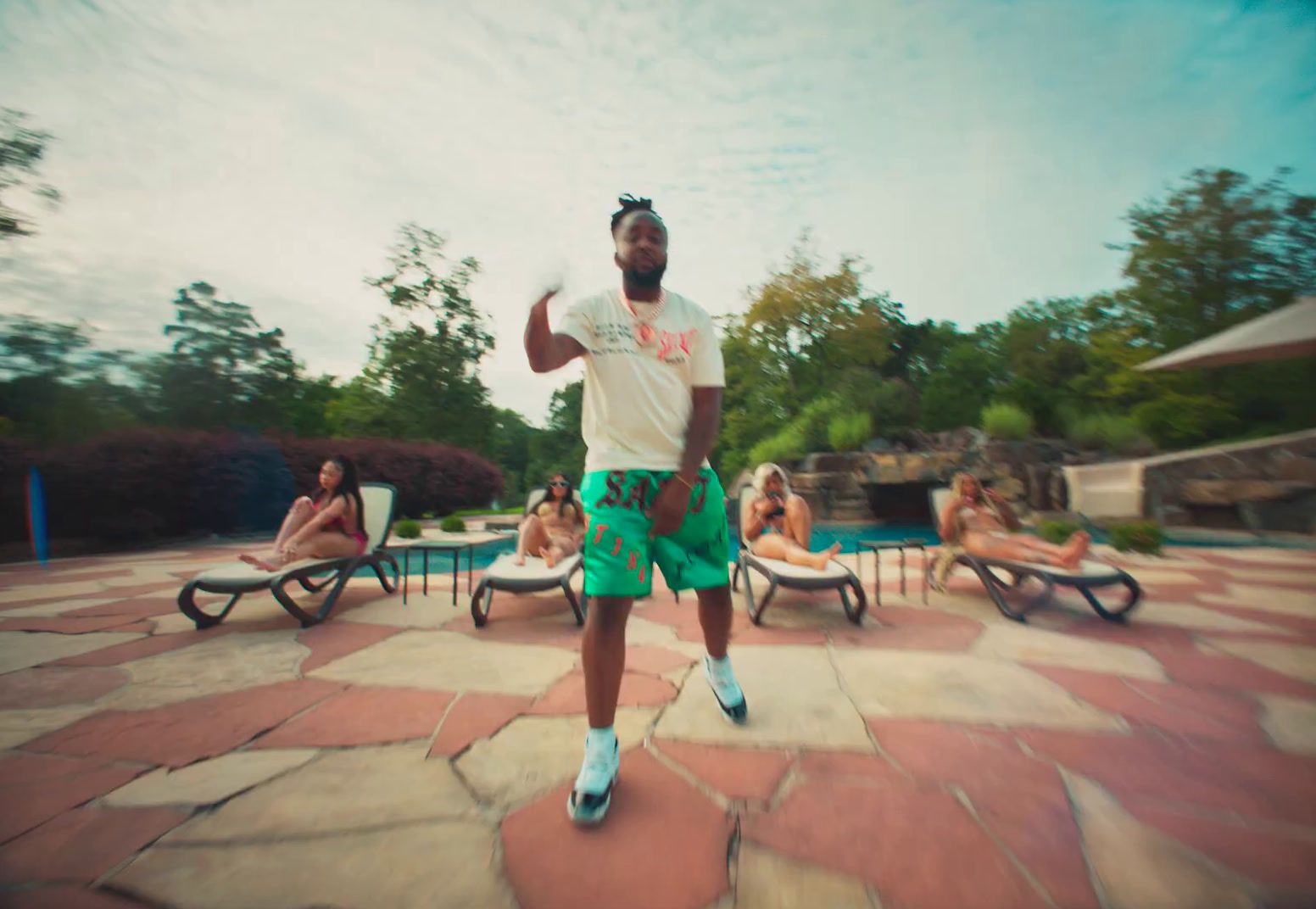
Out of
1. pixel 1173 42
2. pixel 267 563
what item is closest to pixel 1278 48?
pixel 1173 42

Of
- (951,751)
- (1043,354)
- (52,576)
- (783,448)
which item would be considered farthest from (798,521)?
(1043,354)

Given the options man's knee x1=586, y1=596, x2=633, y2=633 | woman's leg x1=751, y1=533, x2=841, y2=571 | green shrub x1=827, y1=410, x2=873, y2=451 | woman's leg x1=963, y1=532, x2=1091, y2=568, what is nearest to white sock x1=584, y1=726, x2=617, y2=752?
man's knee x1=586, y1=596, x2=633, y2=633

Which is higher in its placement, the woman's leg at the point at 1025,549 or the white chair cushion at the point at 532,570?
the woman's leg at the point at 1025,549

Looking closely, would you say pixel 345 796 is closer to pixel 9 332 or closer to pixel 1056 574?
pixel 1056 574

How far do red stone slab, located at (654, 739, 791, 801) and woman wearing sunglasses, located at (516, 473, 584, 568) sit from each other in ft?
6.41

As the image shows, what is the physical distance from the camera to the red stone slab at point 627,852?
3.61 ft

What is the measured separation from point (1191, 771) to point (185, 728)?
11.6 ft

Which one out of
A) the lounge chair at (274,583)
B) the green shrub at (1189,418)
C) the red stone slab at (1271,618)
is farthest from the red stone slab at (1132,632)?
the green shrub at (1189,418)

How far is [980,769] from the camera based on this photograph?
5.16ft

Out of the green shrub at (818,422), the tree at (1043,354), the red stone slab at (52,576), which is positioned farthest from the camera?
the green shrub at (818,422)

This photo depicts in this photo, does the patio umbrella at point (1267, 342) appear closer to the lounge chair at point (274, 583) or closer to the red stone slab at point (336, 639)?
the red stone slab at point (336, 639)

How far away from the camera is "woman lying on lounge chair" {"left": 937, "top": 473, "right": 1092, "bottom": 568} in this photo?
3.52m

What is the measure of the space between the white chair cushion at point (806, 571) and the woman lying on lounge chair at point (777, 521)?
79 millimetres

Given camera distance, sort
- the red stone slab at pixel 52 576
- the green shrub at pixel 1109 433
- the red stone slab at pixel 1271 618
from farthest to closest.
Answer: the green shrub at pixel 1109 433 < the red stone slab at pixel 52 576 < the red stone slab at pixel 1271 618
